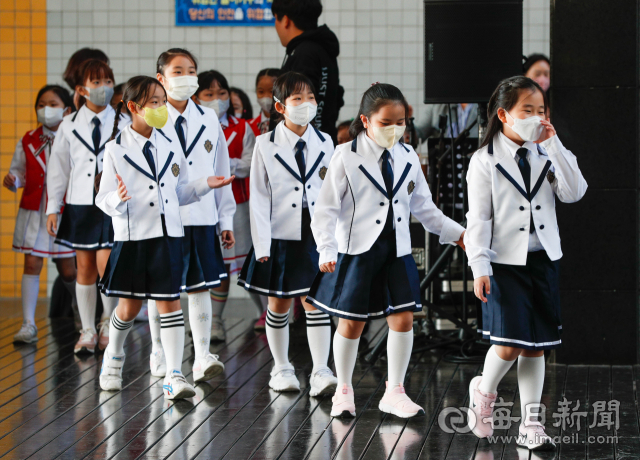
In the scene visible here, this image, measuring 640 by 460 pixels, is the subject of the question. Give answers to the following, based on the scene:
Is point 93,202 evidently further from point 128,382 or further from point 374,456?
point 374,456

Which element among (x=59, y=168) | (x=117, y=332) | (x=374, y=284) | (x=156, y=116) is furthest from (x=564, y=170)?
(x=59, y=168)

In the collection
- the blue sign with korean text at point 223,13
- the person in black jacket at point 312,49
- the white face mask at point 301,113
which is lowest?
the white face mask at point 301,113

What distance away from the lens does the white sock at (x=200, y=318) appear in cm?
393

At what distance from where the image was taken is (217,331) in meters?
5.07

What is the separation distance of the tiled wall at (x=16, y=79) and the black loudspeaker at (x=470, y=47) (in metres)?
3.96

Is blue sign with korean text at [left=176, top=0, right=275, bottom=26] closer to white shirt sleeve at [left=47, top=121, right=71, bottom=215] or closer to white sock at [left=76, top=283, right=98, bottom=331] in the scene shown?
white shirt sleeve at [left=47, top=121, right=71, bottom=215]

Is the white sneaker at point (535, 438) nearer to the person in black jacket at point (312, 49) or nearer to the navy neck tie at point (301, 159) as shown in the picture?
the navy neck tie at point (301, 159)

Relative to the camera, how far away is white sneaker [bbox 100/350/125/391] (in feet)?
12.4

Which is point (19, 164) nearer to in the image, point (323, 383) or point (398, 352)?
point (323, 383)

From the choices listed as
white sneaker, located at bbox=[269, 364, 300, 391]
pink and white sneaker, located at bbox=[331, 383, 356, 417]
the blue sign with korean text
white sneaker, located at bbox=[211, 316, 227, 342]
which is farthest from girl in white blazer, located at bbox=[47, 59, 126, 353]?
the blue sign with korean text

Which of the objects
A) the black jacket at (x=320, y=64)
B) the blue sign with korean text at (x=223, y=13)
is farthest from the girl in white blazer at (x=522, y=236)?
the blue sign with korean text at (x=223, y=13)

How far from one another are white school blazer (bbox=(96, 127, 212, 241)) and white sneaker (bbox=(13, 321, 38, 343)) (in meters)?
1.67

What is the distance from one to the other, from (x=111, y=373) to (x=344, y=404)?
3.92 feet

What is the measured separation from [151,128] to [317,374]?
136 centimetres
